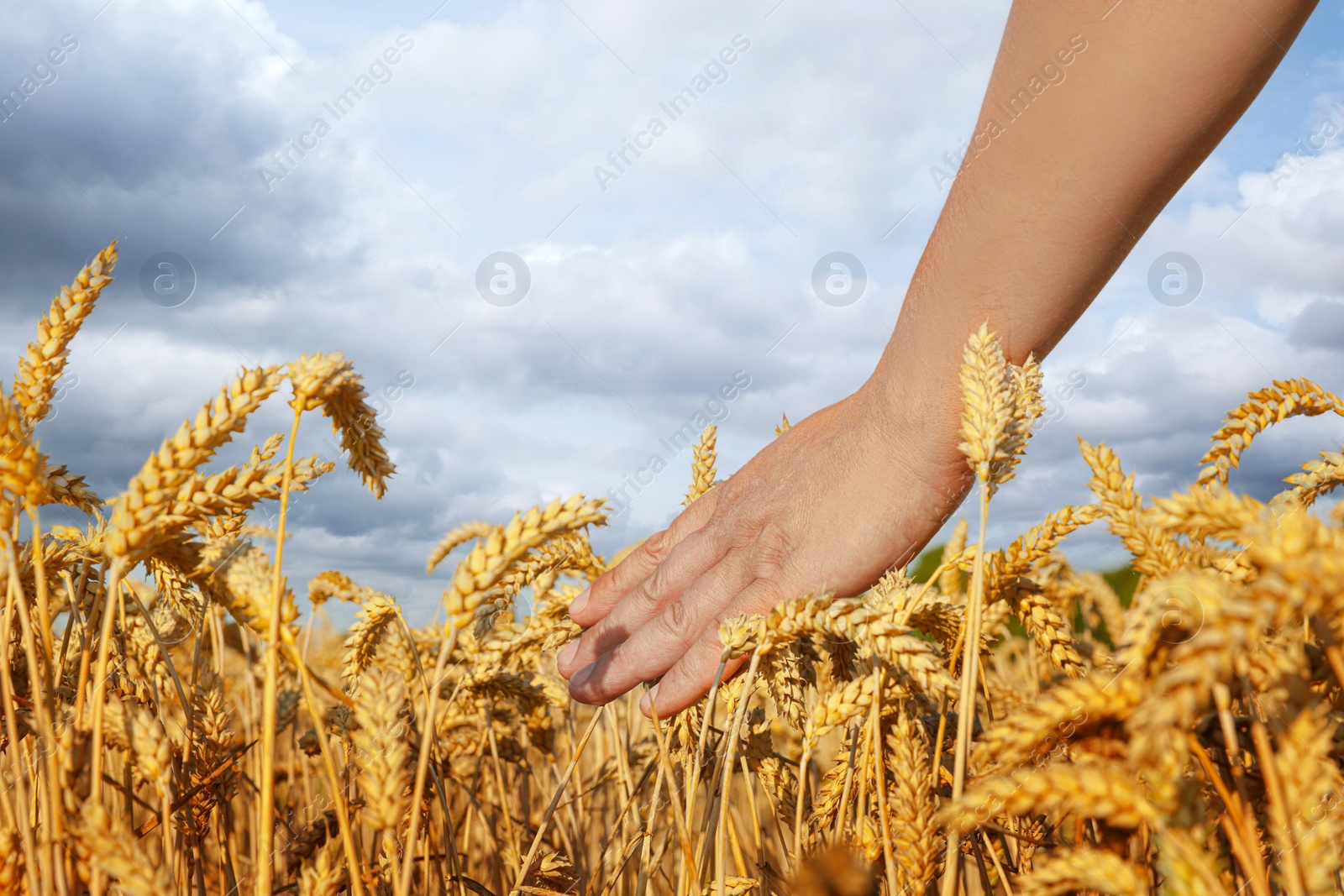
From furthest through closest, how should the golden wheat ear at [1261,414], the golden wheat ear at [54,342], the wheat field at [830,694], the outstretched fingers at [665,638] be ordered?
the outstretched fingers at [665,638] < the golden wheat ear at [1261,414] < the golden wheat ear at [54,342] < the wheat field at [830,694]

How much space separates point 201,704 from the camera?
1940 mm

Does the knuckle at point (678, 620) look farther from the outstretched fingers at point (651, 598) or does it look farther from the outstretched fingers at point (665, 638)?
the outstretched fingers at point (651, 598)

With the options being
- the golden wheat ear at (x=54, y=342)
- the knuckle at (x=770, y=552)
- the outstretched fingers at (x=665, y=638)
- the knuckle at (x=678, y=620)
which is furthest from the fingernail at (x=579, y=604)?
the golden wheat ear at (x=54, y=342)

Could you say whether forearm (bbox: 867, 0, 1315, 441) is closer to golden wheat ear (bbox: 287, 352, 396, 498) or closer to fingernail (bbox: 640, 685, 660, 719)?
fingernail (bbox: 640, 685, 660, 719)

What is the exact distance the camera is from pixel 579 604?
2.45 metres

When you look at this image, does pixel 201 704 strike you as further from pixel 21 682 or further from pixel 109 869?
pixel 109 869

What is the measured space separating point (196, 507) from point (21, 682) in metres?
1.08

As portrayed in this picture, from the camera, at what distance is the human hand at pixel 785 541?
1771mm

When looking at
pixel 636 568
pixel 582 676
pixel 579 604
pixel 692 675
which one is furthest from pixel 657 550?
pixel 692 675

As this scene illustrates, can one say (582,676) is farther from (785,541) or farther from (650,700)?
(785,541)

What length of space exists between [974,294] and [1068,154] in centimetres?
31

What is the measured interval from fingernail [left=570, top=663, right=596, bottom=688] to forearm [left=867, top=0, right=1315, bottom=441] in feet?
3.74

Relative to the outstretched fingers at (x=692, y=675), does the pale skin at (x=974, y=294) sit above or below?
above

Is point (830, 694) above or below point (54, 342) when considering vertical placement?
below
